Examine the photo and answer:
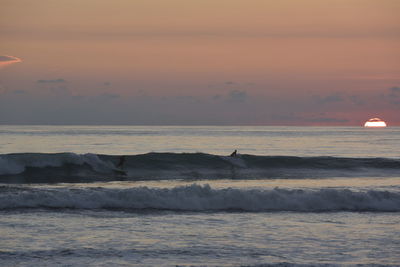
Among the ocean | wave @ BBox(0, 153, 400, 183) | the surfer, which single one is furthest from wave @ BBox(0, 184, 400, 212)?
the surfer

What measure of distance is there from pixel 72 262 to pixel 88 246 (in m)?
1.24

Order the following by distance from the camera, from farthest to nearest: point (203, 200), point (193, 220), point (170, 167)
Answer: point (170, 167), point (203, 200), point (193, 220)

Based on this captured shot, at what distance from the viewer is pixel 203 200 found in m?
17.9

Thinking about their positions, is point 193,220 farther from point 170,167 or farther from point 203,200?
point 170,167

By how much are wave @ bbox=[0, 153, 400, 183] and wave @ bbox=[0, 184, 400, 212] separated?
7840 mm

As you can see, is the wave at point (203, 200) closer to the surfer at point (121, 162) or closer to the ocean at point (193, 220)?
the ocean at point (193, 220)

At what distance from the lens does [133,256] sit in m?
11.1

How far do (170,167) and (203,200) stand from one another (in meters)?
12.7

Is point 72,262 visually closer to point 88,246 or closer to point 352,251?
point 88,246

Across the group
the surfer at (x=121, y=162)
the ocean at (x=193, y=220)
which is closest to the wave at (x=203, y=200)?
the ocean at (x=193, y=220)

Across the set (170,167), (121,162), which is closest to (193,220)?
(121,162)

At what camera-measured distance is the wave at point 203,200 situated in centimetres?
1706

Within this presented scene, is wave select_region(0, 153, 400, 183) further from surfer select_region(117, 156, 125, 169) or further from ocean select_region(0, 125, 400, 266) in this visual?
ocean select_region(0, 125, 400, 266)

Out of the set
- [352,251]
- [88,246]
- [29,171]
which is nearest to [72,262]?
[88,246]
